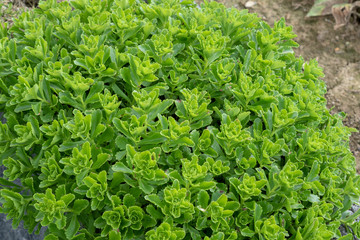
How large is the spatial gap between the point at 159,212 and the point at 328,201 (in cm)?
116

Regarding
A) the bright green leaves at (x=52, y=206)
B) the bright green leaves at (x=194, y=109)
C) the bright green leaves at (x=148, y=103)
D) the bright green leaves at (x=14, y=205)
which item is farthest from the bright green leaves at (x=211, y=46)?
the bright green leaves at (x=14, y=205)

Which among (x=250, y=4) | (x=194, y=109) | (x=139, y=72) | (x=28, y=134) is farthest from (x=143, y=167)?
(x=250, y=4)

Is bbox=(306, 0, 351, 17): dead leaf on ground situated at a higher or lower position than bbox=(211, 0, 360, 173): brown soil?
higher

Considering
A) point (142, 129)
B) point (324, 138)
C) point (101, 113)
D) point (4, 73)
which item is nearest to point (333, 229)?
point (324, 138)

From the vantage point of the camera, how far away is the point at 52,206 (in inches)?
71.5

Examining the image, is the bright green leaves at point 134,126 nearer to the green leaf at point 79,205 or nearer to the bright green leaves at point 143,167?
the bright green leaves at point 143,167

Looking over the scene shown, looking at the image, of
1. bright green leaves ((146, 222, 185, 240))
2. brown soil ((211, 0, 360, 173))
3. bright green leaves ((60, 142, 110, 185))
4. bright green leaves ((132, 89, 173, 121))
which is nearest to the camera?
bright green leaves ((146, 222, 185, 240))

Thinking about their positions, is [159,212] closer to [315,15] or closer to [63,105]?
[63,105]

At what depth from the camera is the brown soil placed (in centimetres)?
478

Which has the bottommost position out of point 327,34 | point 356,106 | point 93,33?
point 356,106

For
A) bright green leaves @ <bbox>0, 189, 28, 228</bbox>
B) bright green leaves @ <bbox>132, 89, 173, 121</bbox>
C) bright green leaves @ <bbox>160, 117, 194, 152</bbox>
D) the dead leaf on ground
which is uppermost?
bright green leaves @ <bbox>132, 89, 173, 121</bbox>

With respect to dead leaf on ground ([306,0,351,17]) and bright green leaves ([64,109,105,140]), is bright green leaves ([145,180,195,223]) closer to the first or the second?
bright green leaves ([64,109,105,140])

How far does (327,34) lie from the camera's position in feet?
18.5

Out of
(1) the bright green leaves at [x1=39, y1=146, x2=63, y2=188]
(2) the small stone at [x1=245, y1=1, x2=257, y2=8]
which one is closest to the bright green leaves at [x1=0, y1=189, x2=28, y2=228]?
(1) the bright green leaves at [x1=39, y1=146, x2=63, y2=188]
